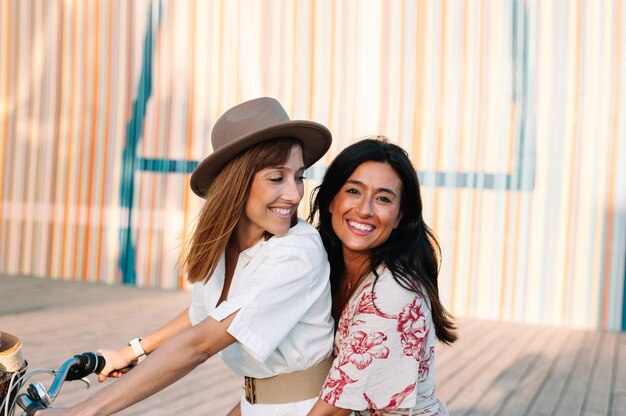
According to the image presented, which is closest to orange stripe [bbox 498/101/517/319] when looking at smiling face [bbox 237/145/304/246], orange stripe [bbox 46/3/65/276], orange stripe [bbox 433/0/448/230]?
orange stripe [bbox 433/0/448/230]

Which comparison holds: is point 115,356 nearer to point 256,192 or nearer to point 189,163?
point 256,192

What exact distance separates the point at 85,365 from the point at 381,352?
0.62 m

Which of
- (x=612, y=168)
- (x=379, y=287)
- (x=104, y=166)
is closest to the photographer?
(x=379, y=287)

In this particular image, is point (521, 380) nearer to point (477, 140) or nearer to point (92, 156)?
point (477, 140)

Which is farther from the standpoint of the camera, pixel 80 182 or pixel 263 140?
pixel 80 182

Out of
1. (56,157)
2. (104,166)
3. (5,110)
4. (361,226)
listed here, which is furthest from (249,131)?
(5,110)

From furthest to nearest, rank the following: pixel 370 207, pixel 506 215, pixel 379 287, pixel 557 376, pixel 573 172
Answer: pixel 506 215
pixel 573 172
pixel 557 376
pixel 370 207
pixel 379 287

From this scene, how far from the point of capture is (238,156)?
1.81 m

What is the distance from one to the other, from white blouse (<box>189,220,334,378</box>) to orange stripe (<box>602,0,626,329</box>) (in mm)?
5214

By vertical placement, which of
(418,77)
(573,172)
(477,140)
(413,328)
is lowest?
(413,328)

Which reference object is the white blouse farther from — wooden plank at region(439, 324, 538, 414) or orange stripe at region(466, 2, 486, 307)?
orange stripe at region(466, 2, 486, 307)

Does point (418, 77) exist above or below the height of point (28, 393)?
above

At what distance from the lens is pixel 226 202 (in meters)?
1.80

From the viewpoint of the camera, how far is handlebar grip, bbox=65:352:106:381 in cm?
167
